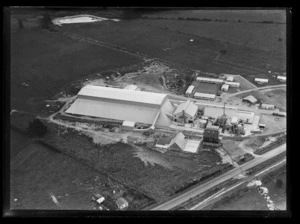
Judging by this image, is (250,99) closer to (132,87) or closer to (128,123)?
(132,87)

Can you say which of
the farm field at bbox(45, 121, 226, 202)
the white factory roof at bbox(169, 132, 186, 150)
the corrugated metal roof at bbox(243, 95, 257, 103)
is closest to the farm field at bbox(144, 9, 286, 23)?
the corrugated metal roof at bbox(243, 95, 257, 103)

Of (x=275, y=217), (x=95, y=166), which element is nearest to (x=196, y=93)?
(x=95, y=166)

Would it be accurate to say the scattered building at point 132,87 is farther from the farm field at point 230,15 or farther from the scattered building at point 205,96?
the farm field at point 230,15

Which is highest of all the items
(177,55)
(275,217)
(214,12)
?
(214,12)

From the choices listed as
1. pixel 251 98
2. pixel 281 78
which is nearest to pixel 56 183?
pixel 251 98

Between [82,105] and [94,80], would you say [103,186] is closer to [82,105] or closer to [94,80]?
[82,105]

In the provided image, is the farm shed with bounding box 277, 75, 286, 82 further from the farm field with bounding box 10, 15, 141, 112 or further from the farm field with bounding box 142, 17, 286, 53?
the farm field with bounding box 10, 15, 141, 112
